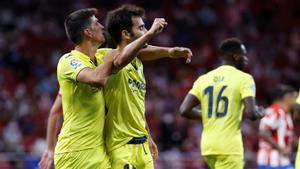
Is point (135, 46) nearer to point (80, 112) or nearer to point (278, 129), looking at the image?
point (80, 112)

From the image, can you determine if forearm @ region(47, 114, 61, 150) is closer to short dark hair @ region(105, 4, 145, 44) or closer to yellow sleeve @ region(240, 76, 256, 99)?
short dark hair @ region(105, 4, 145, 44)

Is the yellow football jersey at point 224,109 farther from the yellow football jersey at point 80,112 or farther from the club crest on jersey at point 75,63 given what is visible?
the club crest on jersey at point 75,63

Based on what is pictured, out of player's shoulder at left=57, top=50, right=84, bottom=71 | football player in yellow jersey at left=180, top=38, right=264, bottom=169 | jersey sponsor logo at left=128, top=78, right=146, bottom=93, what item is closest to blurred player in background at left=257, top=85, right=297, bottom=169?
football player in yellow jersey at left=180, top=38, right=264, bottom=169

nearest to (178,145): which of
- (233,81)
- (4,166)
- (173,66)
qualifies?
(173,66)

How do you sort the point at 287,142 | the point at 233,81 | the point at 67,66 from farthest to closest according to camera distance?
the point at 287,142 < the point at 233,81 < the point at 67,66

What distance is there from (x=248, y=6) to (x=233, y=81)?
40.8 ft

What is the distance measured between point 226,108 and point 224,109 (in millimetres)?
24

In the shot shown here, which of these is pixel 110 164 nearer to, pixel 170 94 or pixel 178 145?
pixel 178 145

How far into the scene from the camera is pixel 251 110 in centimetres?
825

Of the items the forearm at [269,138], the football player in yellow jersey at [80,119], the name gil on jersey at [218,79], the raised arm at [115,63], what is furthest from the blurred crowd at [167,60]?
the raised arm at [115,63]

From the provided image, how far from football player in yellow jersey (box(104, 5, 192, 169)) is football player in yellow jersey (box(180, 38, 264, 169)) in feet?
6.12

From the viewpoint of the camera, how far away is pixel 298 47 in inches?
780

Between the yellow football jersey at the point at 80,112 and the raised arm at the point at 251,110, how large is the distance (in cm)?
211

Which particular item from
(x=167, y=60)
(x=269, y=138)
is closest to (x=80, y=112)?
(x=269, y=138)
